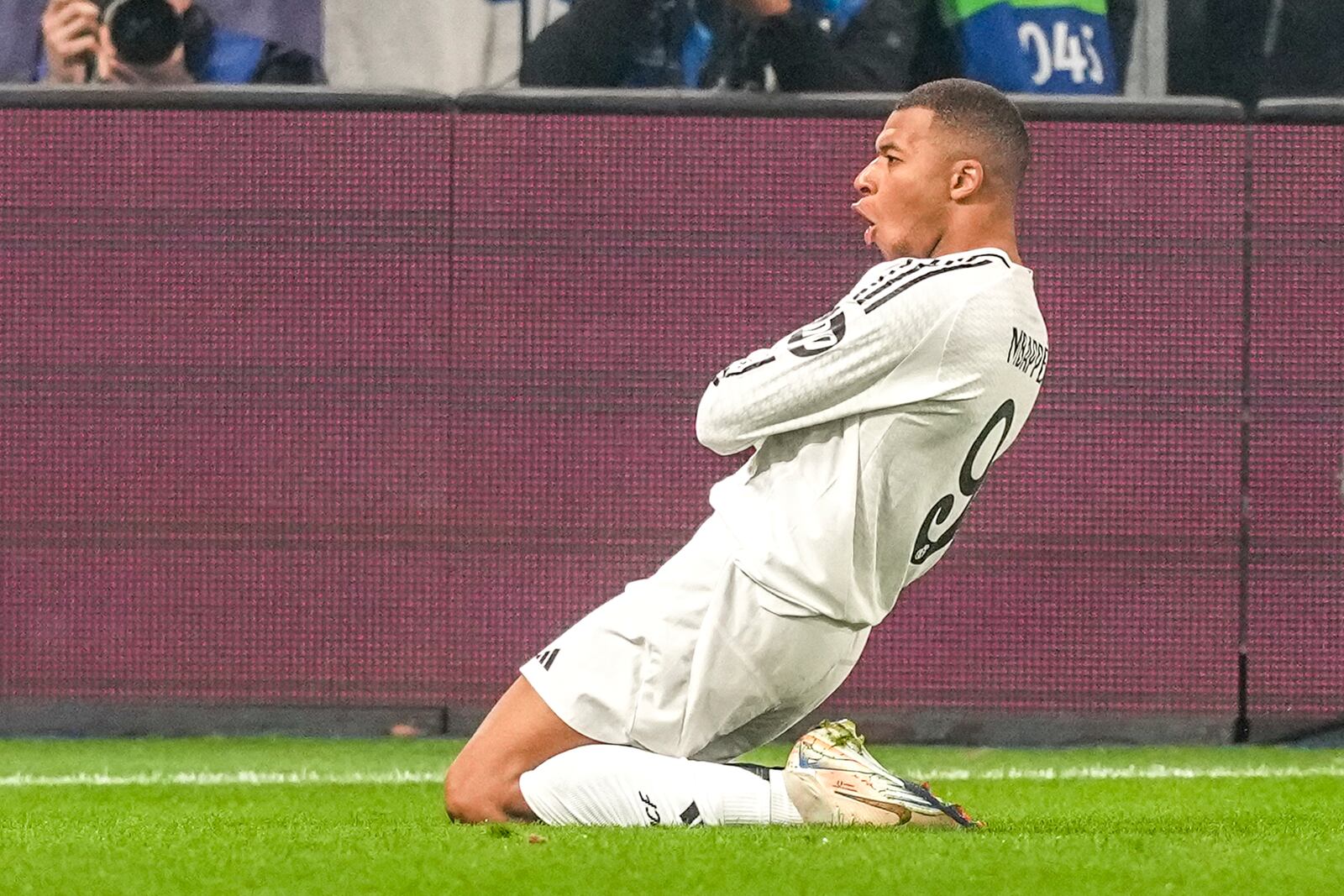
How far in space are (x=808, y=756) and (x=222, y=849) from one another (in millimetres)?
944

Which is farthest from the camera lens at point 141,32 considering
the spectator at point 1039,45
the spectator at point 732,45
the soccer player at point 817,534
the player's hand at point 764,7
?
the soccer player at point 817,534

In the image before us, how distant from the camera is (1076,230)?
18.8 feet

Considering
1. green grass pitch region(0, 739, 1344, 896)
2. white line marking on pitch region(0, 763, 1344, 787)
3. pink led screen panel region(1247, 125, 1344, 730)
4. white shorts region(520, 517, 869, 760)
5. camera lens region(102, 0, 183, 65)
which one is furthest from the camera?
camera lens region(102, 0, 183, 65)

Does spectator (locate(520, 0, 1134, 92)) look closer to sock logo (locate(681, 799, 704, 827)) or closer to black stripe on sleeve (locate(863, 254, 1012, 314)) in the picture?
black stripe on sleeve (locate(863, 254, 1012, 314))

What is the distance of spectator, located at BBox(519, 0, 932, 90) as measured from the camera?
579 cm

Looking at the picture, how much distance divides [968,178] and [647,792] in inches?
44.2

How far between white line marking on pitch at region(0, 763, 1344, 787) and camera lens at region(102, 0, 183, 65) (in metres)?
1.98

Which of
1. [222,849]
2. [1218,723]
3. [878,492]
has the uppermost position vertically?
[878,492]

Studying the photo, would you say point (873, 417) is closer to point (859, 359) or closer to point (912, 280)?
point (859, 359)

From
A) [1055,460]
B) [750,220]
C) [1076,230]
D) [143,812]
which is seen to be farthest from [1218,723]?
[143,812]

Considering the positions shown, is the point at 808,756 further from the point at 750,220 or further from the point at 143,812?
the point at 750,220

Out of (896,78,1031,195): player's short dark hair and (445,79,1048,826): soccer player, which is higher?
(896,78,1031,195): player's short dark hair

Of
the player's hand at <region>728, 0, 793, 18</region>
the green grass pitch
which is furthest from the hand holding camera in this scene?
the green grass pitch

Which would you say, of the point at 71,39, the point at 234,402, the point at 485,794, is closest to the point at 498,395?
the point at 234,402
